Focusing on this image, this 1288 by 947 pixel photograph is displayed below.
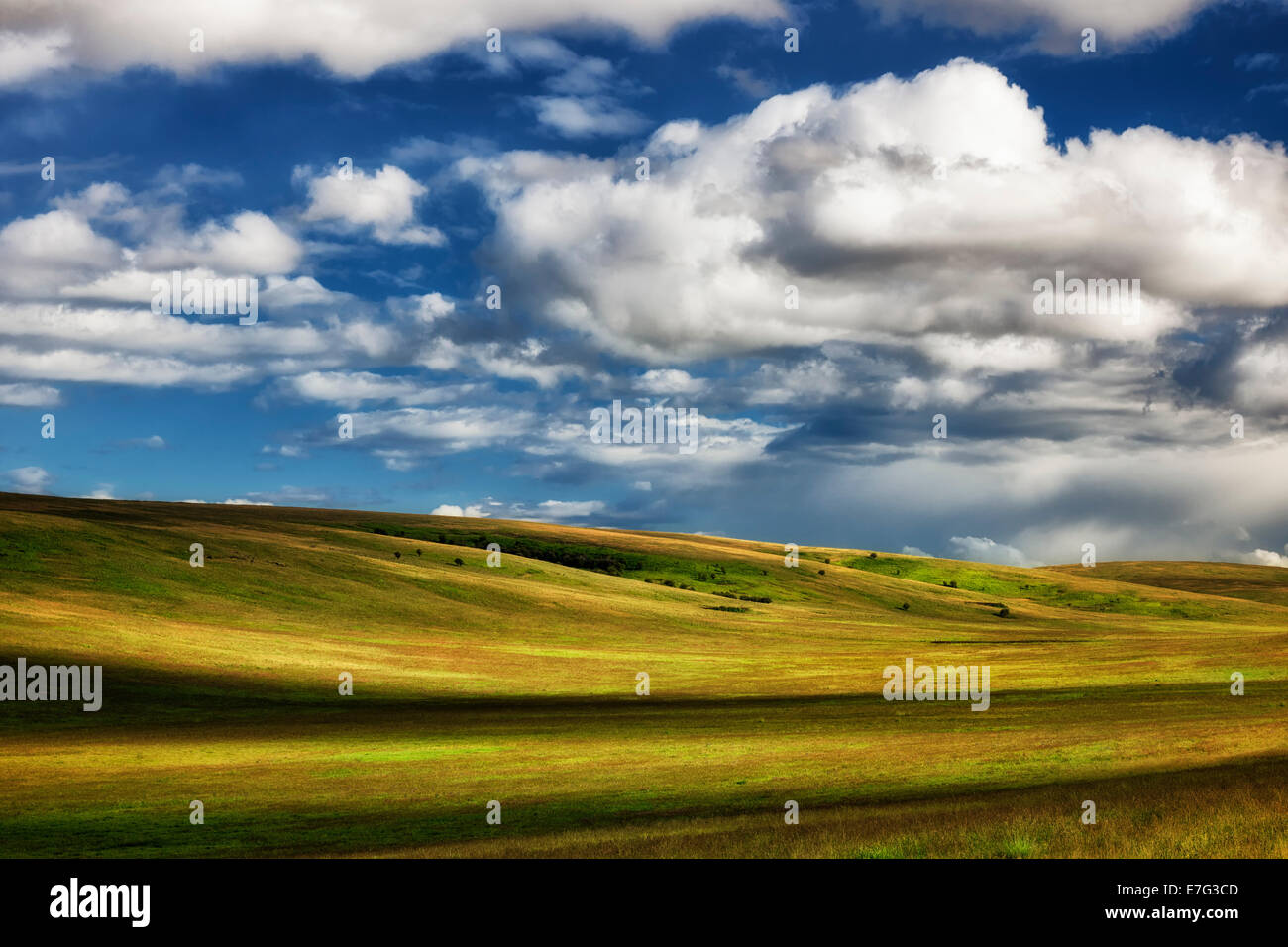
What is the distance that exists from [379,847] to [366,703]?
134 ft

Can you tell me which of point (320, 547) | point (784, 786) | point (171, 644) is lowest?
point (784, 786)

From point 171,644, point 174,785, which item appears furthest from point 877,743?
point 171,644

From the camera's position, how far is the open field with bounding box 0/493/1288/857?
2512 centimetres

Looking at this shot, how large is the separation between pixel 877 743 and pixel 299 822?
78.0ft

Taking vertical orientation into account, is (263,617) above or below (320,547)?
below

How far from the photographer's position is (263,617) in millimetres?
97375

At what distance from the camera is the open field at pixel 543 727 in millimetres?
25125

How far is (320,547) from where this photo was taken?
5325 inches

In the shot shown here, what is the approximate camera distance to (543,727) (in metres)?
52.1
